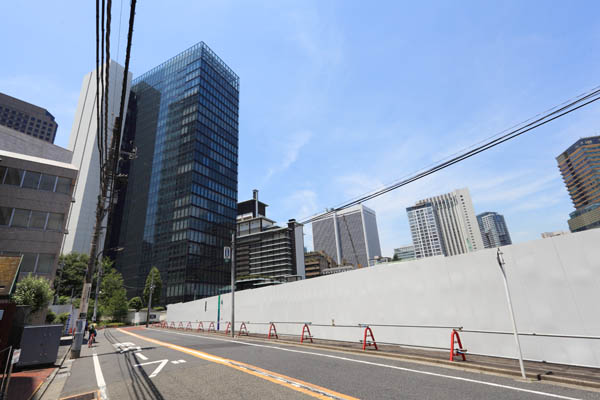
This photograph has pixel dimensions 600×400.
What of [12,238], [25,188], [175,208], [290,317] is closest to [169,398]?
[290,317]

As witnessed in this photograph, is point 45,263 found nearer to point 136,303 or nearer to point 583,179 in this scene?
point 136,303

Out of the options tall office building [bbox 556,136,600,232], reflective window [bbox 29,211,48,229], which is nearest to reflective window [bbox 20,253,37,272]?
reflective window [bbox 29,211,48,229]

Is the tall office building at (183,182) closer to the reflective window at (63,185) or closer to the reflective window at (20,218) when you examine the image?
the reflective window at (63,185)

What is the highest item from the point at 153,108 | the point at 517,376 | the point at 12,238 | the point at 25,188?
the point at 153,108

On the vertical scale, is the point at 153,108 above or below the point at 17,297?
above

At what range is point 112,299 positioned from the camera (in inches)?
2285

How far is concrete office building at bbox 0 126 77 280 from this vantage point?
80.6 feet

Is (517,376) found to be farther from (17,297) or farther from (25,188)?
(25,188)

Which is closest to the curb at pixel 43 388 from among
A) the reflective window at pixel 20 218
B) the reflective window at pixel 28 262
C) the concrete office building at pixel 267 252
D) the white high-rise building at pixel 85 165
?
the reflective window at pixel 28 262

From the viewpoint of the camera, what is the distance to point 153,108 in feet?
331

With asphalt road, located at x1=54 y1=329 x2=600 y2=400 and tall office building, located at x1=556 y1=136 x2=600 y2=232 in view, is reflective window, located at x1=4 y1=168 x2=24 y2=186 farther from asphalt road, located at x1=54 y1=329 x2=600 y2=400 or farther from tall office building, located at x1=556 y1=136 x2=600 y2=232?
tall office building, located at x1=556 y1=136 x2=600 y2=232

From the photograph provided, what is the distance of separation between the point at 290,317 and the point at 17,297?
19590mm

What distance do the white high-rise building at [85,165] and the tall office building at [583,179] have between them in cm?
22741

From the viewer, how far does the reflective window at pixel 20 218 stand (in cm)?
2492
